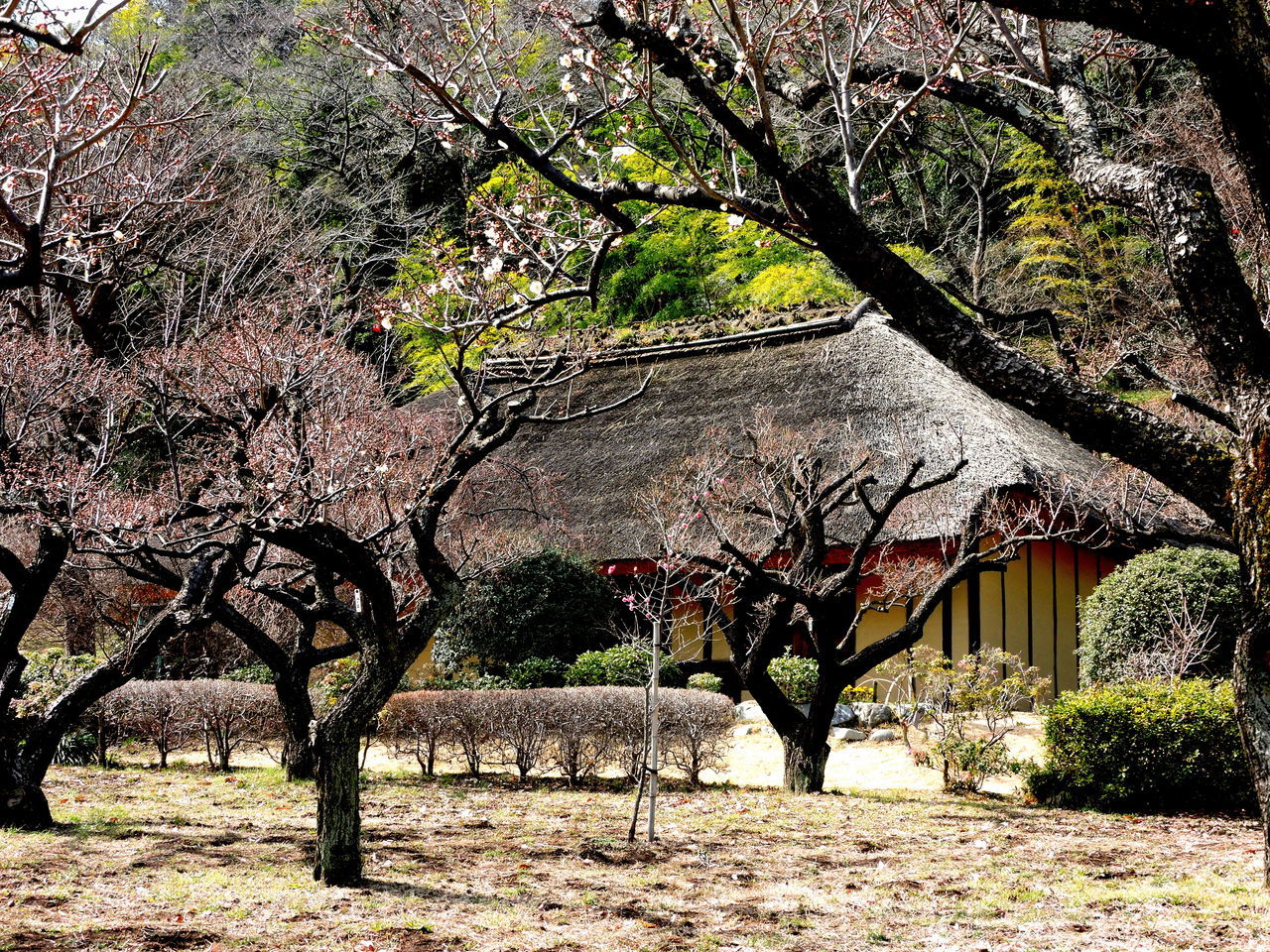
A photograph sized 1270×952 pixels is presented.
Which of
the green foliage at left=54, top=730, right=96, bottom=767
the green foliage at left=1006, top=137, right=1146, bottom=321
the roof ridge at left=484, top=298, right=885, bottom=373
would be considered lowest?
the green foliage at left=54, top=730, right=96, bottom=767

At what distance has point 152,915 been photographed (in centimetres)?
541

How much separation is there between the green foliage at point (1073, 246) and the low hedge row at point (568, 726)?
13971mm

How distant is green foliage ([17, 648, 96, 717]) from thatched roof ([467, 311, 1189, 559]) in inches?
266

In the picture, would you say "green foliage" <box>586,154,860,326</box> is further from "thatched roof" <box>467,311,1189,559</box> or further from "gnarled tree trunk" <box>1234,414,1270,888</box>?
"gnarled tree trunk" <box>1234,414,1270,888</box>

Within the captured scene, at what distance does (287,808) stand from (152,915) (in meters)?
3.65

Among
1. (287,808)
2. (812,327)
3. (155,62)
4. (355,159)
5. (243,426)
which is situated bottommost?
(287,808)

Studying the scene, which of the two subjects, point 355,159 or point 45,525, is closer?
point 45,525

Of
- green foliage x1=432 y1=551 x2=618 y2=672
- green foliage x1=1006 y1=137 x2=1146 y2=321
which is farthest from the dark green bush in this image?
green foliage x1=1006 y1=137 x2=1146 y2=321

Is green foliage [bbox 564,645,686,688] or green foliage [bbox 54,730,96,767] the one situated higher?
green foliage [bbox 564,645,686,688]

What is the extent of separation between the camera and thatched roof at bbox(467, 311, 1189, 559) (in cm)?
1331

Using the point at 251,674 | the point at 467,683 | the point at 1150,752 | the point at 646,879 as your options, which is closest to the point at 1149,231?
the point at 646,879

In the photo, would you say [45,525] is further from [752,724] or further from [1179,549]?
[1179,549]

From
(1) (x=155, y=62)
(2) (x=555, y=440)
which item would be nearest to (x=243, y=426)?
(2) (x=555, y=440)

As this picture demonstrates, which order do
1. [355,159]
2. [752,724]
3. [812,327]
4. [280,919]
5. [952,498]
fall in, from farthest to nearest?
1. [355,159]
2. [812,327]
3. [752,724]
4. [952,498]
5. [280,919]
